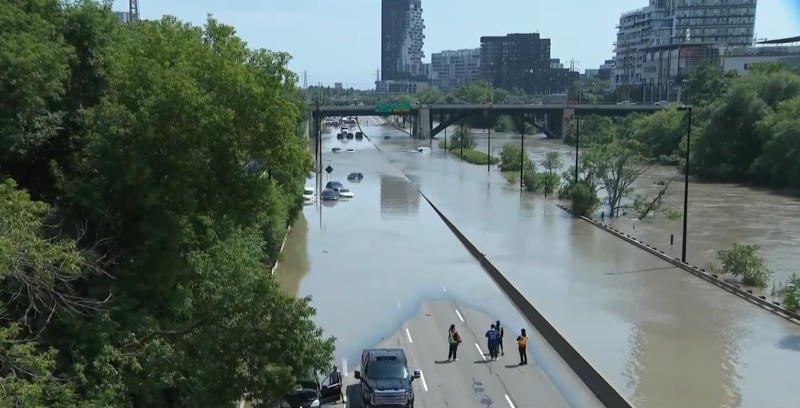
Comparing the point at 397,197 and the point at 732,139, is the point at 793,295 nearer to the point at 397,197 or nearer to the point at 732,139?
the point at 397,197

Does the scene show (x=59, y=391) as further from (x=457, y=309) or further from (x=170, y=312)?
(x=457, y=309)

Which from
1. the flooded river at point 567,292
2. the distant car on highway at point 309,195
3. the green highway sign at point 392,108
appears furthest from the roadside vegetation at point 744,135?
the green highway sign at point 392,108

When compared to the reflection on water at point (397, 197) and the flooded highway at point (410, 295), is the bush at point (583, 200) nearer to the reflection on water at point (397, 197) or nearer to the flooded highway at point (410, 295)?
the flooded highway at point (410, 295)

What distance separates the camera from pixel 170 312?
1253cm

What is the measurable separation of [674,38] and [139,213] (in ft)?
541

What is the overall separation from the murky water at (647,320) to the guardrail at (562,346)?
0.42m

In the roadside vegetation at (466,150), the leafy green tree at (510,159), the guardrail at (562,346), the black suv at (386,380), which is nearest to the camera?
the black suv at (386,380)

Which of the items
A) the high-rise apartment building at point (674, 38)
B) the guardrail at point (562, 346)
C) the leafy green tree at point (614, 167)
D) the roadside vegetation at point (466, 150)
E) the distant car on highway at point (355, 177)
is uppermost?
the high-rise apartment building at point (674, 38)

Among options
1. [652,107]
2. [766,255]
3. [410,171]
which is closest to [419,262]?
[766,255]

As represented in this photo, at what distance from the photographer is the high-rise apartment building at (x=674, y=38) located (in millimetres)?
138250

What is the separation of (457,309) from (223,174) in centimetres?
1005

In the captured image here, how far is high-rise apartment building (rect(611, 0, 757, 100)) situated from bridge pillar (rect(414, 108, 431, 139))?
46803 mm

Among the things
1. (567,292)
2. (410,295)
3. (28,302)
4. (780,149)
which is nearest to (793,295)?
(567,292)

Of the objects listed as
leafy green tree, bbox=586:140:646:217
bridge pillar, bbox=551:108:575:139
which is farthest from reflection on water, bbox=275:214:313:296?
bridge pillar, bbox=551:108:575:139
